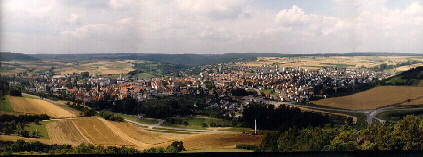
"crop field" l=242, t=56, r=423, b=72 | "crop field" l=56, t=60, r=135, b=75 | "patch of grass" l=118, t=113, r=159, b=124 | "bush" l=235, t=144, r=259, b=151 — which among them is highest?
"crop field" l=242, t=56, r=423, b=72

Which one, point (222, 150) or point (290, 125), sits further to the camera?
point (290, 125)

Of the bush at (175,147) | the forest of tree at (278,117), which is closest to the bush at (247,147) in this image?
the forest of tree at (278,117)

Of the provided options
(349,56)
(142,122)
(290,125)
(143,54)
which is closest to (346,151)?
(290,125)

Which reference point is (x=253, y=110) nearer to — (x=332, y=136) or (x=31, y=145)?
(x=332, y=136)

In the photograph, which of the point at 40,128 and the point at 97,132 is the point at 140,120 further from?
the point at 40,128

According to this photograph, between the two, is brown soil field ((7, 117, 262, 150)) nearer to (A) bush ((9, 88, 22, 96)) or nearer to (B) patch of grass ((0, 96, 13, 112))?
(B) patch of grass ((0, 96, 13, 112))

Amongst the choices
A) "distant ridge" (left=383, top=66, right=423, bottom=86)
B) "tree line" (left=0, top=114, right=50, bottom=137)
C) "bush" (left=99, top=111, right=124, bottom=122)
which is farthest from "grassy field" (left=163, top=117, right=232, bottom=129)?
"distant ridge" (left=383, top=66, right=423, bottom=86)
